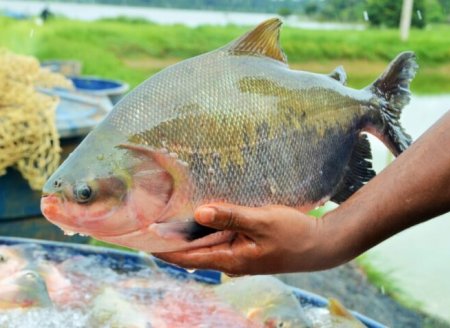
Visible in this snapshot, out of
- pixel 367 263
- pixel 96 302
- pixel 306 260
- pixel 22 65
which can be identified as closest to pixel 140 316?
pixel 96 302

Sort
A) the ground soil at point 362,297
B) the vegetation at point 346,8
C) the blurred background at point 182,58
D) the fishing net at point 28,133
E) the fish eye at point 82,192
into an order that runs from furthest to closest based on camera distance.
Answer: the vegetation at point 346,8 → the ground soil at point 362,297 → the blurred background at point 182,58 → the fishing net at point 28,133 → the fish eye at point 82,192

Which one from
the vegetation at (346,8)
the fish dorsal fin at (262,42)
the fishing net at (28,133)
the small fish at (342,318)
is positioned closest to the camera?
the fish dorsal fin at (262,42)

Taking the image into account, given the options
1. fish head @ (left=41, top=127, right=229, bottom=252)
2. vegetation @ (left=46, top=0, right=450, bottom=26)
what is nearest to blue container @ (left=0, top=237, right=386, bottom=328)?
fish head @ (left=41, top=127, right=229, bottom=252)

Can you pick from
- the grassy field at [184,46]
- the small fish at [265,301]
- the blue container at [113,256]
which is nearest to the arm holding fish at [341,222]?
the small fish at [265,301]

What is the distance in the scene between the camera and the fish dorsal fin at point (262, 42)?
87 cm

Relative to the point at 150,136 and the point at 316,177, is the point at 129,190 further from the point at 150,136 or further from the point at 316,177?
the point at 316,177

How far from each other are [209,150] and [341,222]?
18cm

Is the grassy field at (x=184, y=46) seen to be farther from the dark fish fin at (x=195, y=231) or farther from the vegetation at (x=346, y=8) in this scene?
the dark fish fin at (x=195, y=231)

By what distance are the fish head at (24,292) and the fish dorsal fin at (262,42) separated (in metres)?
0.64

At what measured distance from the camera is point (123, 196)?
0.77 metres

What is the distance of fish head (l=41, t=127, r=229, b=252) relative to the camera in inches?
30.1

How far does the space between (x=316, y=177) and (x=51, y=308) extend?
628mm

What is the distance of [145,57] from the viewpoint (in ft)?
22.9

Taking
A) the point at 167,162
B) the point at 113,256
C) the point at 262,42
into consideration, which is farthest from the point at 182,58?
the point at 167,162
